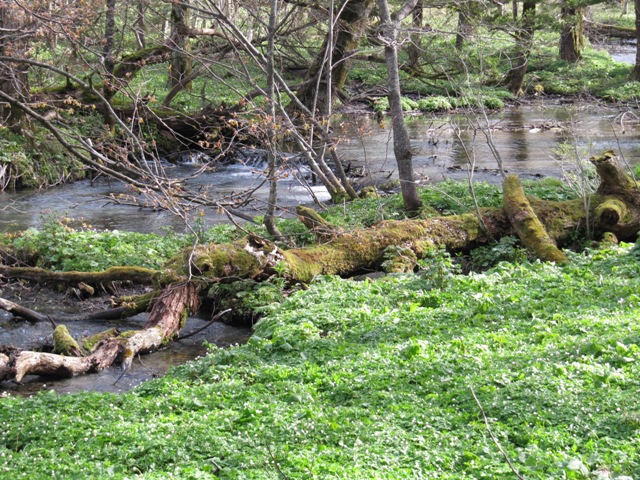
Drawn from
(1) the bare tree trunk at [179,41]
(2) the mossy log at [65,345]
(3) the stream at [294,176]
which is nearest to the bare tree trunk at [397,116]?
(3) the stream at [294,176]

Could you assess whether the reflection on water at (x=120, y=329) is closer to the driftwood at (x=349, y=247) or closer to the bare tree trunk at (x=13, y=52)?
the driftwood at (x=349, y=247)

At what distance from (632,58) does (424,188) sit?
100 ft

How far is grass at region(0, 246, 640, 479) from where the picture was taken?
4.64 metres

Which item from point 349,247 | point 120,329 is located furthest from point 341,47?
point 120,329

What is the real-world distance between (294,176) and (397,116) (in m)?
2.90

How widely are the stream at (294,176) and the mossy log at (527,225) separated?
0.92 m

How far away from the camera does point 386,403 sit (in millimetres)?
5535

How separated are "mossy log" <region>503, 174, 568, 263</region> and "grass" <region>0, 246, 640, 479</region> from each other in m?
1.90

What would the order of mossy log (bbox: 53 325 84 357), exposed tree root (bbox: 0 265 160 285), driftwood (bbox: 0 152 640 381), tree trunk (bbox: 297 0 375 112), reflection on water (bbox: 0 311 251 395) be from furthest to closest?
tree trunk (bbox: 297 0 375 112) → exposed tree root (bbox: 0 265 160 285) → driftwood (bbox: 0 152 640 381) → mossy log (bbox: 53 325 84 357) → reflection on water (bbox: 0 311 251 395)

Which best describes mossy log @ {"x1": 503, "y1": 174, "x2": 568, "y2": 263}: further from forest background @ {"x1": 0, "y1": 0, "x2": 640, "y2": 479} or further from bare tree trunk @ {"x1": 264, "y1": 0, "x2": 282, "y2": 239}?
bare tree trunk @ {"x1": 264, "y1": 0, "x2": 282, "y2": 239}

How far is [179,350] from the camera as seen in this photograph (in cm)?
871

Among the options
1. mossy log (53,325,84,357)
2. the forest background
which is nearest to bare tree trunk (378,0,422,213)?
the forest background

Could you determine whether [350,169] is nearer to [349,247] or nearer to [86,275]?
[349,247]

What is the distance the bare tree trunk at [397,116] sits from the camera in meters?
11.7
